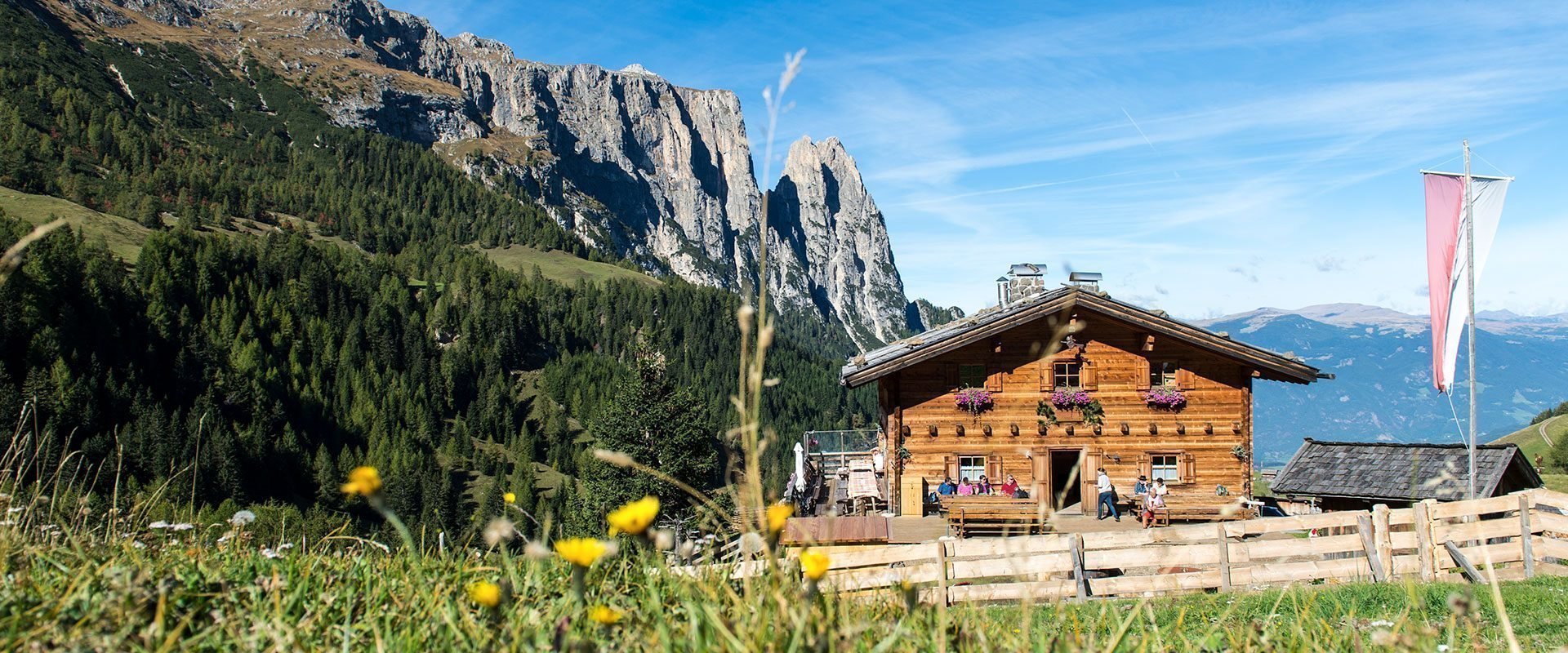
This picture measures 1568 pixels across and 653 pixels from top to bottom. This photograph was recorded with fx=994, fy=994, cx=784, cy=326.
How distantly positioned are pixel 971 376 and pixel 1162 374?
166 inches

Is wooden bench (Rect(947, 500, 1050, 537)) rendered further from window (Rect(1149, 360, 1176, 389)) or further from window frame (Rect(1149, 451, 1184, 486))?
window (Rect(1149, 360, 1176, 389))

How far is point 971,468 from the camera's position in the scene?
73.9 ft

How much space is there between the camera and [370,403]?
125 m

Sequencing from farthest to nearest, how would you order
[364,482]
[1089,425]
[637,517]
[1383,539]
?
[1089,425] < [1383,539] < [364,482] < [637,517]

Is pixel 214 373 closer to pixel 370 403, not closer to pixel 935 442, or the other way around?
pixel 370 403

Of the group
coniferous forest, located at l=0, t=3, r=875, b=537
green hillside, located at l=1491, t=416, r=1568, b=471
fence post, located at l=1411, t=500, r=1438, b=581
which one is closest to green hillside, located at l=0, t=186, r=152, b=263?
coniferous forest, located at l=0, t=3, r=875, b=537

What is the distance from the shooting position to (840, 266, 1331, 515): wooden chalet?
2191 cm

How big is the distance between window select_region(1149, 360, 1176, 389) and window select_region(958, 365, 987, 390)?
12.2ft

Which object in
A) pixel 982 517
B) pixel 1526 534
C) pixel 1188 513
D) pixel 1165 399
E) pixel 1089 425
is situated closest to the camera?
pixel 1526 534

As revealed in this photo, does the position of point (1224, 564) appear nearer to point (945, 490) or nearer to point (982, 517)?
point (982, 517)

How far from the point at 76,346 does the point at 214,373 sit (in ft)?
49.2

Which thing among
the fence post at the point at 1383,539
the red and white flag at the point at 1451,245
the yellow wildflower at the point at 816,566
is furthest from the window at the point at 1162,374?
the yellow wildflower at the point at 816,566

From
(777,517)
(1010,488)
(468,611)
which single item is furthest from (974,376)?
(777,517)

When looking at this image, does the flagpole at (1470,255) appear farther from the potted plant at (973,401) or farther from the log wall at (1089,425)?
the potted plant at (973,401)
